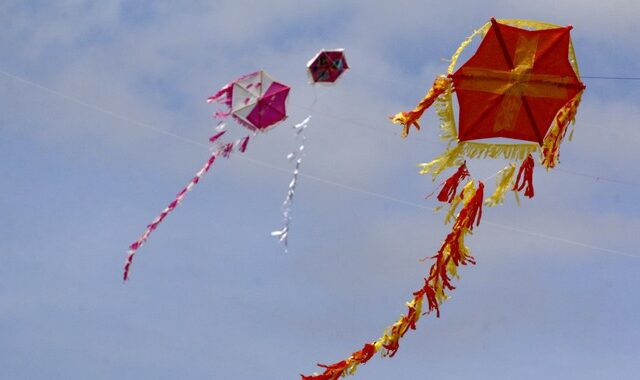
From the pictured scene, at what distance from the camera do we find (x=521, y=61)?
44.9 meters

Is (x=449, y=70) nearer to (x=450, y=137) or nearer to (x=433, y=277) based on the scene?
(x=450, y=137)

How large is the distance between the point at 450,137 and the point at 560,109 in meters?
Result: 3.25

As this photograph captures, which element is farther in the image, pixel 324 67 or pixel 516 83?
pixel 516 83

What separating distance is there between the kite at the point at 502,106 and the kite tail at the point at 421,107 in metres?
0.03

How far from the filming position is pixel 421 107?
4434 centimetres

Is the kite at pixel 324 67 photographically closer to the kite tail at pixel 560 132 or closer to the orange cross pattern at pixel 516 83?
the orange cross pattern at pixel 516 83

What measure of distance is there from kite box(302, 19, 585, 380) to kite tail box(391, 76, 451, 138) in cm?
3

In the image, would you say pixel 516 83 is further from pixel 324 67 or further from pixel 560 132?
pixel 324 67

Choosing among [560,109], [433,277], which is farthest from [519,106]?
[433,277]

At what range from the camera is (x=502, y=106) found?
4525 cm

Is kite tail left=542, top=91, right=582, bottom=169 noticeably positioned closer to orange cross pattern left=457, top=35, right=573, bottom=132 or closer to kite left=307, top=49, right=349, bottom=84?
orange cross pattern left=457, top=35, right=573, bottom=132

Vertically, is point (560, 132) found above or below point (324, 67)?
below

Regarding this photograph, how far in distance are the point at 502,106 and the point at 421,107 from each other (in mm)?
2553

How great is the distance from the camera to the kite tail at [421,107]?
44062mm
